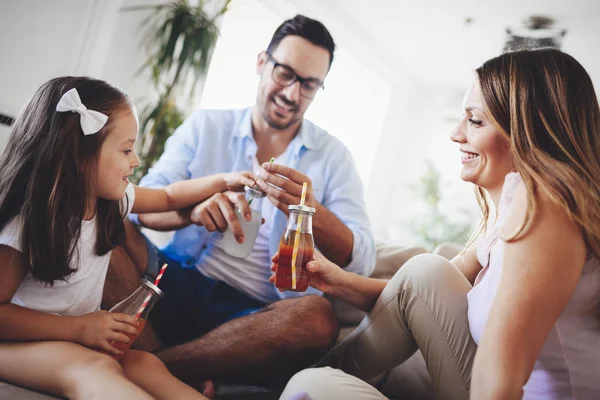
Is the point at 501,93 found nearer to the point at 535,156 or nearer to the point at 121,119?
the point at 535,156

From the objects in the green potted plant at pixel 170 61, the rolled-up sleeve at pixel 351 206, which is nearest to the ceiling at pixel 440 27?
the green potted plant at pixel 170 61

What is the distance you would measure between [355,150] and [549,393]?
6033 millimetres

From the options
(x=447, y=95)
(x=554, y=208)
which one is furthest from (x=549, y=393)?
(x=447, y=95)

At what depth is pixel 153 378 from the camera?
127cm

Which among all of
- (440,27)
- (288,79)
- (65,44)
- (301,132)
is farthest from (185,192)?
(440,27)

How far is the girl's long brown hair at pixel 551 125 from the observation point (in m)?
0.99

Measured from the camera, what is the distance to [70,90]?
1325mm

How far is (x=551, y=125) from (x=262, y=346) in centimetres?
102

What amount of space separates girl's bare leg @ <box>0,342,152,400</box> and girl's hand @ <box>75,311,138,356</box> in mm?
31

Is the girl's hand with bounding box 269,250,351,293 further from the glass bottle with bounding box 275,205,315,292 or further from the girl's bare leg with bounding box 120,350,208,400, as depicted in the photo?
the girl's bare leg with bounding box 120,350,208,400

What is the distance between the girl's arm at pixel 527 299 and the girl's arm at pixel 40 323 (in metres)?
0.85

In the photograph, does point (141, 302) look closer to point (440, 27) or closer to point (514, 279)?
point (514, 279)

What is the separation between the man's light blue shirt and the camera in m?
2.10

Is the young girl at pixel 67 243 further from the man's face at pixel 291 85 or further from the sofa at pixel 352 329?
the man's face at pixel 291 85
